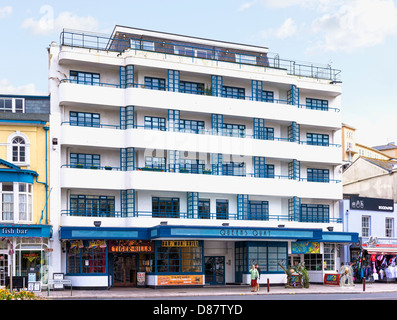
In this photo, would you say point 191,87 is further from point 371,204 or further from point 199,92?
point 371,204

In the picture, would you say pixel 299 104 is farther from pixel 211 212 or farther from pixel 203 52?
pixel 211 212

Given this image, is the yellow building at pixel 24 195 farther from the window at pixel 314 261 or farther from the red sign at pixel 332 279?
the window at pixel 314 261

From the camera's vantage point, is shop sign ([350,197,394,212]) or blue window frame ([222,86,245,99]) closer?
blue window frame ([222,86,245,99])

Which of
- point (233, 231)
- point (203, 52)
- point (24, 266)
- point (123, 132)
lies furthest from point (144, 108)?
point (24, 266)

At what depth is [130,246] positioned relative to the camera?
39.5m

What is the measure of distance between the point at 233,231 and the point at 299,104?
13.8 m

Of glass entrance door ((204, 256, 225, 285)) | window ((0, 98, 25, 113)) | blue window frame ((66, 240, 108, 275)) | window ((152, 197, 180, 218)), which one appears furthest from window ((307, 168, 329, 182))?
window ((0, 98, 25, 113))

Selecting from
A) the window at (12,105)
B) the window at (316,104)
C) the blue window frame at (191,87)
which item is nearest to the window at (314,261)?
the window at (316,104)

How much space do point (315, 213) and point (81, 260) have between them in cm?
1905

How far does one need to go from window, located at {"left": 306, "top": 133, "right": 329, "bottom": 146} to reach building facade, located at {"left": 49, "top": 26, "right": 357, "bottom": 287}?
0.69 ft

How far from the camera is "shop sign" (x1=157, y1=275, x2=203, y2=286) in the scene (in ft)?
128

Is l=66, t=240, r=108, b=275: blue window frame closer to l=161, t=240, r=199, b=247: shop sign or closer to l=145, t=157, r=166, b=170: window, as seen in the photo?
l=161, t=240, r=199, b=247: shop sign

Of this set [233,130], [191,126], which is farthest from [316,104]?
[191,126]

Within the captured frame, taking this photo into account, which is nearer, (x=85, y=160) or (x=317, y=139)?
(x=85, y=160)
